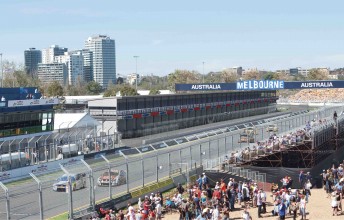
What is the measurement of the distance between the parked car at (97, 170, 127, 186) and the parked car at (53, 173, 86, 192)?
1.72m

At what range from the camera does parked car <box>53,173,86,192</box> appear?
936 inches

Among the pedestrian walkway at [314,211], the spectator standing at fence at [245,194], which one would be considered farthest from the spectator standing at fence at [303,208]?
the spectator standing at fence at [245,194]

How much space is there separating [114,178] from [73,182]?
3141 mm

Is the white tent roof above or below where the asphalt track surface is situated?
above

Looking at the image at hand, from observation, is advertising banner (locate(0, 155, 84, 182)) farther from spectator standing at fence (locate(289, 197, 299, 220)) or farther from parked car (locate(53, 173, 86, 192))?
spectator standing at fence (locate(289, 197, 299, 220))

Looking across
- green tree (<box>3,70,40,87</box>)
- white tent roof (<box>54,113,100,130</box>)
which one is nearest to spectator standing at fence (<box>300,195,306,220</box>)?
white tent roof (<box>54,113,100,130</box>)

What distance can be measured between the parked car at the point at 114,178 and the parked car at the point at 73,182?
5.63 ft

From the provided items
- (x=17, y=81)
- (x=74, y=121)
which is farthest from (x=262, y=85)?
(x=17, y=81)

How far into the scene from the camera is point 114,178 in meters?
27.4

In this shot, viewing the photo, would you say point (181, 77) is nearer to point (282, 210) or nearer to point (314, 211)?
point (314, 211)

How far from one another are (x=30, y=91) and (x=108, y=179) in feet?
70.5

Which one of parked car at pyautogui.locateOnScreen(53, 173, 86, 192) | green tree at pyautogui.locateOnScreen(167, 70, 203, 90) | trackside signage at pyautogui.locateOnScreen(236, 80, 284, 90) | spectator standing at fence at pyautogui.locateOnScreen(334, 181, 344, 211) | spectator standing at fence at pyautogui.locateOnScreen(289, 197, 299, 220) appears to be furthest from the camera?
green tree at pyautogui.locateOnScreen(167, 70, 203, 90)

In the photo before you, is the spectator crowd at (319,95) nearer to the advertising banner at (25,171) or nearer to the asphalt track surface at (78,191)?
the advertising banner at (25,171)

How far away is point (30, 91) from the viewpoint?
151 feet
